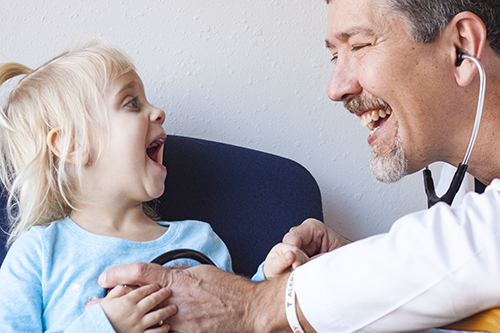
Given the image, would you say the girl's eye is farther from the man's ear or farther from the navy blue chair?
the man's ear

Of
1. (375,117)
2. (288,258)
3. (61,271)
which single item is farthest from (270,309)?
(375,117)

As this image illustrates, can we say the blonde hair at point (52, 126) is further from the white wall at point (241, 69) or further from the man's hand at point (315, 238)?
the man's hand at point (315, 238)

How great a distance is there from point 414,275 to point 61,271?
79cm

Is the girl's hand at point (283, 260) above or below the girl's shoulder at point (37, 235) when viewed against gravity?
above

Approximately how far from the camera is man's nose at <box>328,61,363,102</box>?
1.22 m

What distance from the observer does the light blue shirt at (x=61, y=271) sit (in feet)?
3.26

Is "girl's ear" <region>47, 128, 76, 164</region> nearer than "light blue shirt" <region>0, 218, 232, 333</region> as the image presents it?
No

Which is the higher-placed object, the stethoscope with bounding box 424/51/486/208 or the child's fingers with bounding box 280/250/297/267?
the stethoscope with bounding box 424/51/486/208

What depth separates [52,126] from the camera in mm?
1198

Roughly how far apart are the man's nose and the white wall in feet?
1.51

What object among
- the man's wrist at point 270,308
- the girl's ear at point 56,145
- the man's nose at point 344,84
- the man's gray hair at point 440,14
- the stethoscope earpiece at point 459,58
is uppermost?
the man's gray hair at point 440,14

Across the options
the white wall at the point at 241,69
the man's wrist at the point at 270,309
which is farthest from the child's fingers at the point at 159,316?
the white wall at the point at 241,69

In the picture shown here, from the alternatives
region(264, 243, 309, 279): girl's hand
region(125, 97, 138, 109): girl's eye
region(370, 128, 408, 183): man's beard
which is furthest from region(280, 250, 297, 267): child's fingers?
region(125, 97, 138, 109): girl's eye

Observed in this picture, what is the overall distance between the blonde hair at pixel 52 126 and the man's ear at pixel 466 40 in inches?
32.9
